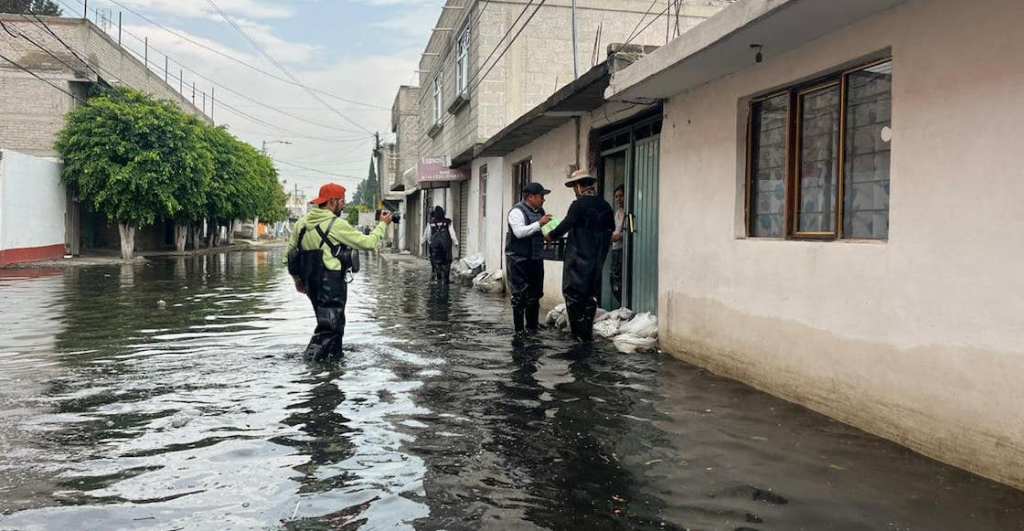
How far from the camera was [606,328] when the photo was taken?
28.9ft

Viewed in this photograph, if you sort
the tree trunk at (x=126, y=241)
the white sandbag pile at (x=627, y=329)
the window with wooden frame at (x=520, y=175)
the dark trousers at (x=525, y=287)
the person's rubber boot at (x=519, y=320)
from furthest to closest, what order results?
the tree trunk at (x=126, y=241) < the window with wooden frame at (x=520, y=175) < the person's rubber boot at (x=519, y=320) < the dark trousers at (x=525, y=287) < the white sandbag pile at (x=627, y=329)

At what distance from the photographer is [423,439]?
15.8 ft

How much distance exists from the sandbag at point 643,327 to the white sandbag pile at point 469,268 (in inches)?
387

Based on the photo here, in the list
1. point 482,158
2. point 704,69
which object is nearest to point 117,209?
point 482,158

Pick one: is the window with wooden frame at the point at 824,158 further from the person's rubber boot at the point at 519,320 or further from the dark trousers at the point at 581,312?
the person's rubber boot at the point at 519,320

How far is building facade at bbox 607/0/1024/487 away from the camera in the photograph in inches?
160

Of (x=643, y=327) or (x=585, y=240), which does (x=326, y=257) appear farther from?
(x=643, y=327)

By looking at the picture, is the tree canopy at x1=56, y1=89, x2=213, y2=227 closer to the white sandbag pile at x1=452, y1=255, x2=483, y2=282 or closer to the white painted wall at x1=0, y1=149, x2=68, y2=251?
the white painted wall at x1=0, y1=149, x2=68, y2=251

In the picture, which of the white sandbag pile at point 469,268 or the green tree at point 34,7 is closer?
the white sandbag pile at point 469,268

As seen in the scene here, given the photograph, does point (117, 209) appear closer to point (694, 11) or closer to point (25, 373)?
point (694, 11)

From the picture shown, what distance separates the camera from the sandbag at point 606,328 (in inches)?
344

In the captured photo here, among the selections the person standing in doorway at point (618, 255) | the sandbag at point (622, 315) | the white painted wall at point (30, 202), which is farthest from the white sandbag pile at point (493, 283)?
the white painted wall at point (30, 202)

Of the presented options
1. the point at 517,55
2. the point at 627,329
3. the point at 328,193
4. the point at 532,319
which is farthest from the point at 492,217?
the point at 328,193

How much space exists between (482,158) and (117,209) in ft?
54.2
